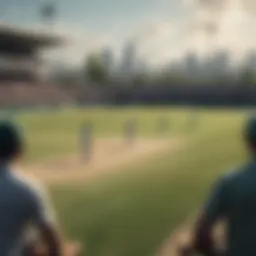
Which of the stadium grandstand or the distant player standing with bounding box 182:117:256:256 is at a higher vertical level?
the distant player standing with bounding box 182:117:256:256

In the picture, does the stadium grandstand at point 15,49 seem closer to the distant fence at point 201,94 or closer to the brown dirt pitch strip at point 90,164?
the brown dirt pitch strip at point 90,164

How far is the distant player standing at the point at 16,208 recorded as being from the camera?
1.32 m

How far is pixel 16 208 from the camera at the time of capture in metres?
1.34

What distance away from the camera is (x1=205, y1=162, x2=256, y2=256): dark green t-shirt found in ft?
4.47

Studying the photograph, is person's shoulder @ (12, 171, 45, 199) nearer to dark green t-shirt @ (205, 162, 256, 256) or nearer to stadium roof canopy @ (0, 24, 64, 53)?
dark green t-shirt @ (205, 162, 256, 256)

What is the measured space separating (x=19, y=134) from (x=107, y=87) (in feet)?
9.77

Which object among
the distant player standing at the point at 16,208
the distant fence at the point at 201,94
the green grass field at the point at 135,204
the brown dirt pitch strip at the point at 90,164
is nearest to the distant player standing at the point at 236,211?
the distant player standing at the point at 16,208

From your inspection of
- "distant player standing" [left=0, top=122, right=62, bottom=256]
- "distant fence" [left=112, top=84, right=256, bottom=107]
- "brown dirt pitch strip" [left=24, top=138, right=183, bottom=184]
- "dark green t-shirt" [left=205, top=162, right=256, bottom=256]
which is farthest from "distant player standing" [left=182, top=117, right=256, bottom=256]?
"brown dirt pitch strip" [left=24, top=138, right=183, bottom=184]

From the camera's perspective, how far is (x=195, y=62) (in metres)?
3.25

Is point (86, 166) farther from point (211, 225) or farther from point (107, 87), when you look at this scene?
point (211, 225)

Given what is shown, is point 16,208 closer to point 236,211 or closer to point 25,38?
point 236,211

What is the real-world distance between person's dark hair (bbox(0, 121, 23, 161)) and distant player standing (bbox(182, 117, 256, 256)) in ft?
1.28

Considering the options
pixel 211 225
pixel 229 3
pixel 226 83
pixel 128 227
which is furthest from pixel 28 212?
pixel 226 83

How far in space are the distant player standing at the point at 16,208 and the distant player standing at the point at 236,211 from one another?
0.96 ft
